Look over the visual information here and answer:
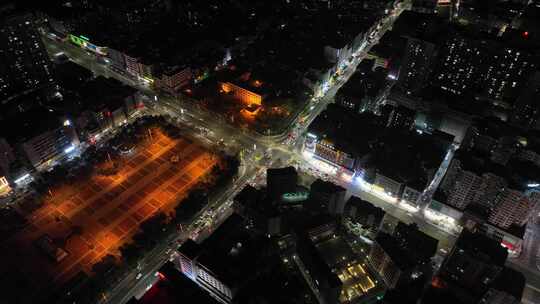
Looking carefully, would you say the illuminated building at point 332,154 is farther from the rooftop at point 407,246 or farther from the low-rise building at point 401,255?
the low-rise building at point 401,255

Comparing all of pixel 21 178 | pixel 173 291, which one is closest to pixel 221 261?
pixel 173 291

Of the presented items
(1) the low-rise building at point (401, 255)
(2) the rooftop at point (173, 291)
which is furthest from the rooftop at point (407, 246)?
(2) the rooftop at point (173, 291)

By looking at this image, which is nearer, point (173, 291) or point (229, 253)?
point (173, 291)

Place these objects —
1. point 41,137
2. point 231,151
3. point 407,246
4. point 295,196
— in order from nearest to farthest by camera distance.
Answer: point 407,246 → point 295,196 → point 41,137 → point 231,151

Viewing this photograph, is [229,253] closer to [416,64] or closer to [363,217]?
[363,217]

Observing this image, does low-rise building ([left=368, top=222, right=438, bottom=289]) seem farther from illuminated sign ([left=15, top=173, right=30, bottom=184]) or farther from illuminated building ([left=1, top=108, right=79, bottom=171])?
illuminated sign ([left=15, top=173, right=30, bottom=184])

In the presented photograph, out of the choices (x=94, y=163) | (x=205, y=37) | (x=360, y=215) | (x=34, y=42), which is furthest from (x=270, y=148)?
(x=34, y=42)

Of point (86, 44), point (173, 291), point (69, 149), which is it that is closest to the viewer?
point (173, 291)
